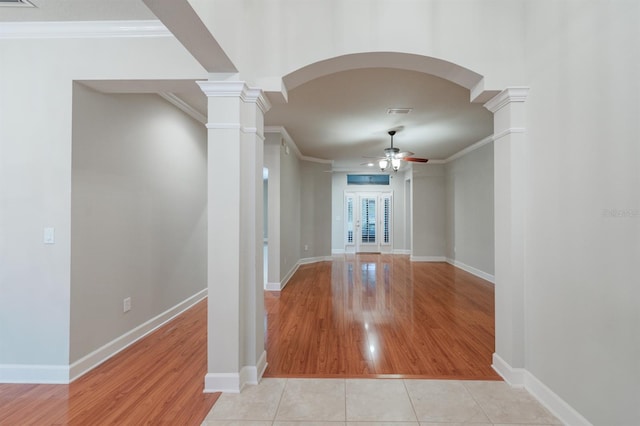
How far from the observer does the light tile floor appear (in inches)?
71.2

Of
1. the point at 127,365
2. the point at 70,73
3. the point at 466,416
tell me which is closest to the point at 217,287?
the point at 127,365

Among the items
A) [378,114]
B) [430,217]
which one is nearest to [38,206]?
[378,114]

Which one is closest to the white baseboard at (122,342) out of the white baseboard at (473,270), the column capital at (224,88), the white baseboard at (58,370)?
the white baseboard at (58,370)

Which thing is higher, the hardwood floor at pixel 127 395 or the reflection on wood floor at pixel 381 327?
the reflection on wood floor at pixel 381 327

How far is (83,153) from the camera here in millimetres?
2385

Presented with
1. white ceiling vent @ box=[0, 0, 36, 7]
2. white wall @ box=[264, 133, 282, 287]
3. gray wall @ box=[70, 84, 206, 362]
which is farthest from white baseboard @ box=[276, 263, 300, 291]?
white ceiling vent @ box=[0, 0, 36, 7]

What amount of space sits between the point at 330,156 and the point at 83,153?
546cm

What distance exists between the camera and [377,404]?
6.43ft

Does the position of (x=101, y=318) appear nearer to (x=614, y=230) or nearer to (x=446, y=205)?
(x=614, y=230)

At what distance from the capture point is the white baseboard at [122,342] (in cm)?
234

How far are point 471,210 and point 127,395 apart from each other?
6532 mm

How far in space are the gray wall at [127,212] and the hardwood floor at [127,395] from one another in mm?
282

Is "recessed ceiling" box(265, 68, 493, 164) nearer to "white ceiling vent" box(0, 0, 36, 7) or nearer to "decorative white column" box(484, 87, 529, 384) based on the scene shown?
"decorative white column" box(484, 87, 529, 384)

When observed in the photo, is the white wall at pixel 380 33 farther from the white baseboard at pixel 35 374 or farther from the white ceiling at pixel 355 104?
the white baseboard at pixel 35 374
